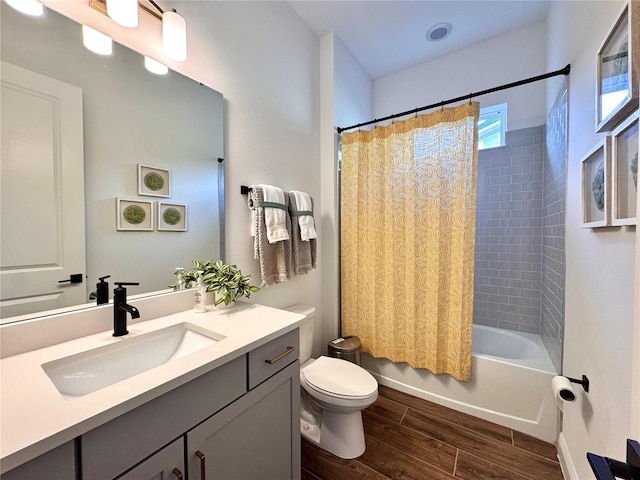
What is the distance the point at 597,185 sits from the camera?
979 mm

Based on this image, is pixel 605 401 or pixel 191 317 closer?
pixel 605 401

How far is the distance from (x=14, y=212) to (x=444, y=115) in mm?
2160

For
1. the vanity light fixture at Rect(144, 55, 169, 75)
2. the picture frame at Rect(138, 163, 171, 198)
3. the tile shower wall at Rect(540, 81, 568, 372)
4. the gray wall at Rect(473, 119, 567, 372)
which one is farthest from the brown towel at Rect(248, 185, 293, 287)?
the gray wall at Rect(473, 119, 567, 372)

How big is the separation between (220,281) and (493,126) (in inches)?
106

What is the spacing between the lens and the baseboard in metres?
1.19

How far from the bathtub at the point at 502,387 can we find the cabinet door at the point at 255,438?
46.1 inches

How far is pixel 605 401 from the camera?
0.89m

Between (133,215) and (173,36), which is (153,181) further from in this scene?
(173,36)

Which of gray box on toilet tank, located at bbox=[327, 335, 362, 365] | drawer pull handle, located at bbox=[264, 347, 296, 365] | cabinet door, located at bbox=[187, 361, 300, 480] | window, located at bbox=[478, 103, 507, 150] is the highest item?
window, located at bbox=[478, 103, 507, 150]

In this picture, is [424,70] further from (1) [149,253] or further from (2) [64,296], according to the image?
(2) [64,296]

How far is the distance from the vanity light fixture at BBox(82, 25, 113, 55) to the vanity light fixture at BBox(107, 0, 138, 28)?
3.3 inches

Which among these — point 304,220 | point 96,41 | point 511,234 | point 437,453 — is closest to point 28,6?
point 96,41

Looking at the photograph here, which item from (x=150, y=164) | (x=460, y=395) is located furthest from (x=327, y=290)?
(x=150, y=164)

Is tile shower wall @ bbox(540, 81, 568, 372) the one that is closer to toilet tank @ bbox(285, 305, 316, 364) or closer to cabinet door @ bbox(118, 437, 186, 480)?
toilet tank @ bbox(285, 305, 316, 364)
